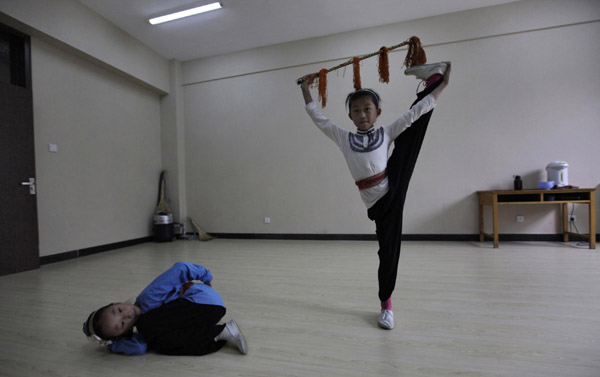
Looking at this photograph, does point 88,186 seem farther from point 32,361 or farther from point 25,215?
point 32,361

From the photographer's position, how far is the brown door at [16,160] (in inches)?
127

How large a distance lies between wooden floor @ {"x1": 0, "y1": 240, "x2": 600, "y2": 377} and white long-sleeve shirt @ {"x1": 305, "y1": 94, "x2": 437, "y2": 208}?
2.71 ft

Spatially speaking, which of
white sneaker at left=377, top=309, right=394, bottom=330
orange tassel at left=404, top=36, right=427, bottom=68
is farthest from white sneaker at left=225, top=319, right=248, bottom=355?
orange tassel at left=404, top=36, right=427, bottom=68

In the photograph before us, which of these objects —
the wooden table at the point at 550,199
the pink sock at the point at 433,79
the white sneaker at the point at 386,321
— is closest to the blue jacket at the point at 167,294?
the white sneaker at the point at 386,321

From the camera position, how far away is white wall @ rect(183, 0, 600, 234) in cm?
414

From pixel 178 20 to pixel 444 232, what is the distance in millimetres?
5200

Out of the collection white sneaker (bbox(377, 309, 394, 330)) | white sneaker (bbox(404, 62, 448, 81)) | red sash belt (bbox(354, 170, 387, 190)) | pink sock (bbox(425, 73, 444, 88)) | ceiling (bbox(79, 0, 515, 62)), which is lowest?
white sneaker (bbox(377, 309, 394, 330))

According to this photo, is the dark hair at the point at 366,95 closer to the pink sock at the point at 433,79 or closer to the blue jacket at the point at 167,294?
the pink sock at the point at 433,79

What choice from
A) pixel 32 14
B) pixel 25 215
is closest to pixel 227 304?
pixel 25 215

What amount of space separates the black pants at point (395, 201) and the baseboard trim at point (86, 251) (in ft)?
13.7

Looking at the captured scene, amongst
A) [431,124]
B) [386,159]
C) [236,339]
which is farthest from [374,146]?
[431,124]

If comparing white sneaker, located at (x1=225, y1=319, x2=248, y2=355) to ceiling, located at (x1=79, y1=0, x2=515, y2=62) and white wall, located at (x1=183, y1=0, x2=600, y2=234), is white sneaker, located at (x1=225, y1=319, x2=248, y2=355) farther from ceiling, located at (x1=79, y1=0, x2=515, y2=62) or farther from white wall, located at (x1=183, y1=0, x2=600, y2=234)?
ceiling, located at (x1=79, y1=0, x2=515, y2=62)

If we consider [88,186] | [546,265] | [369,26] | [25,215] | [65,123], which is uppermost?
[369,26]

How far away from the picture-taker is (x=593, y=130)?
4055 millimetres
